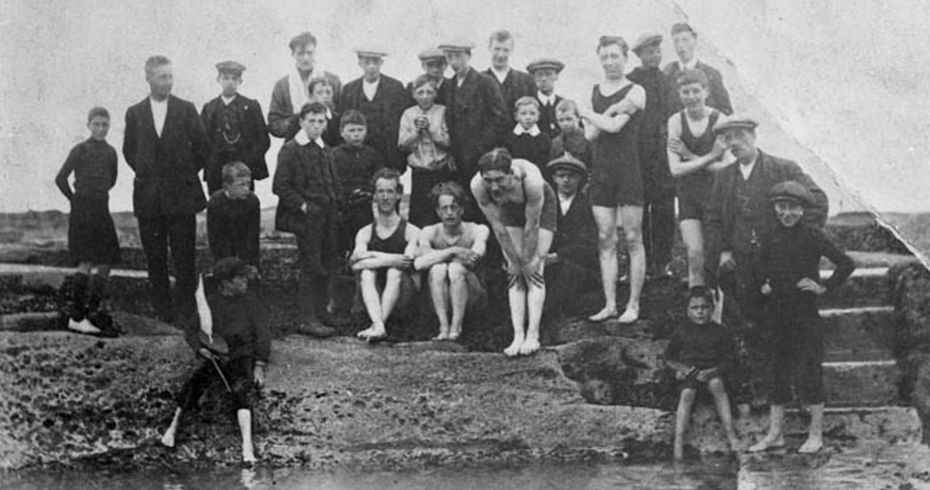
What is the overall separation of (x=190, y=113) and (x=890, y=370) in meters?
3.22

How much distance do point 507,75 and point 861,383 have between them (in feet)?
6.56

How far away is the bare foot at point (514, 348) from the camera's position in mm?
5215

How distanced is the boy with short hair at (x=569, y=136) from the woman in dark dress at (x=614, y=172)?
30mm

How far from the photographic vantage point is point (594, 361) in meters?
5.22

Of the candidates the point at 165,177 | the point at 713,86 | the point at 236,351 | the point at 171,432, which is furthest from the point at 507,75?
the point at 171,432

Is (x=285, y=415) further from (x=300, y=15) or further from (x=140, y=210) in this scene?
(x=300, y=15)

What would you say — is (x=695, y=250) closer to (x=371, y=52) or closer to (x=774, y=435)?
(x=774, y=435)

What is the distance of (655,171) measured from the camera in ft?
17.3

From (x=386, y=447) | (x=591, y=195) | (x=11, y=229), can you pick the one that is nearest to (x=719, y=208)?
(x=591, y=195)

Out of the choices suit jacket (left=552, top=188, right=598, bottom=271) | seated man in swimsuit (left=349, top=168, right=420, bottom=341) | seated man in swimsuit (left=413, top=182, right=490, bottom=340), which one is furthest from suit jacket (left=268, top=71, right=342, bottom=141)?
suit jacket (left=552, top=188, right=598, bottom=271)

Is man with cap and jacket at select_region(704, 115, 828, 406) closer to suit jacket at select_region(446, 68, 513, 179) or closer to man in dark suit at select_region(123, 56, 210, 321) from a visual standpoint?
suit jacket at select_region(446, 68, 513, 179)

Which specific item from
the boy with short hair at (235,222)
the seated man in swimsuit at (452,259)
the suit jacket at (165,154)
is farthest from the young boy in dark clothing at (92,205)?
the seated man in swimsuit at (452,259)

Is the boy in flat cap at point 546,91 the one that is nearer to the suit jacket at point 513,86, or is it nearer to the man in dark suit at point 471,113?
the suit jacket at point 513,86

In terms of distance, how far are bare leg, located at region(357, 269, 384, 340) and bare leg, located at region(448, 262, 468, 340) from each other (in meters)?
0.31
